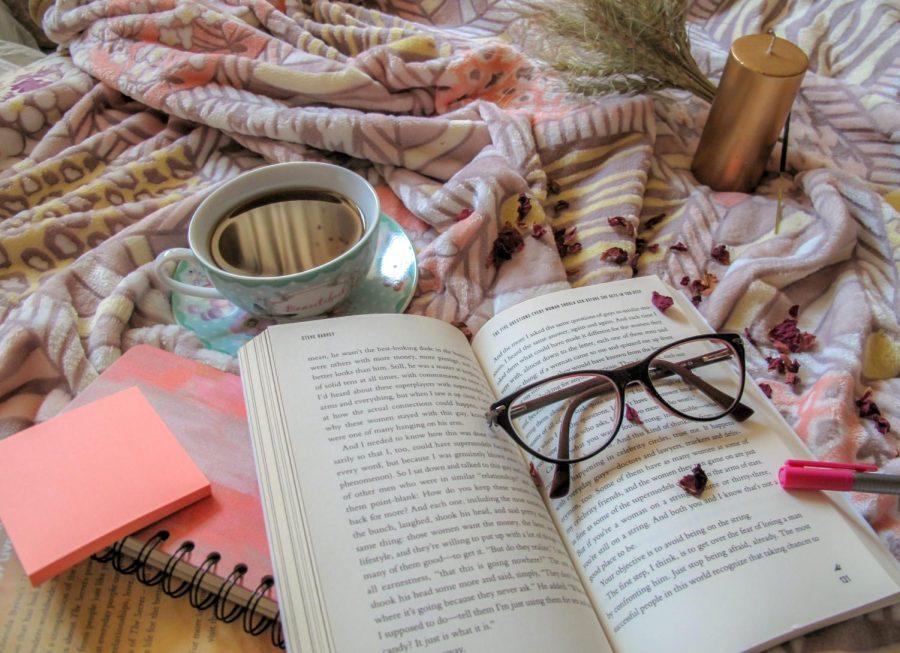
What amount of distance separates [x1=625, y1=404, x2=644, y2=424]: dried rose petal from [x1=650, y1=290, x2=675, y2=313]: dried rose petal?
12cm

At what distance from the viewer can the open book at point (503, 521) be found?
373 millimetres

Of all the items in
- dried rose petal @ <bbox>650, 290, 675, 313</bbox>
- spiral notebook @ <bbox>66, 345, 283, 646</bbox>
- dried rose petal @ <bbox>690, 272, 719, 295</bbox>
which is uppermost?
dried rose petal @ <bbox>650, 290, 675, 313</bbox>

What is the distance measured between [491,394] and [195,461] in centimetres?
23

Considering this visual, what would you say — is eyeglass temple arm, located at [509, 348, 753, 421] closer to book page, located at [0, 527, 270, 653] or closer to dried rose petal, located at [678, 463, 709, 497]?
dried rose petal, located at [678, 463, 709, 497]

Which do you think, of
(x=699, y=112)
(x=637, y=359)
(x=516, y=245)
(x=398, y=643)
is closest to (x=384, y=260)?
(x=516, y=245)

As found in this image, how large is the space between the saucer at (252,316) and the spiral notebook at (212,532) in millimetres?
78

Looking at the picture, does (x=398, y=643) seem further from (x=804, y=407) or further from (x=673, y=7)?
(x=673, y=7)

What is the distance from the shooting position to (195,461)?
0.45 m

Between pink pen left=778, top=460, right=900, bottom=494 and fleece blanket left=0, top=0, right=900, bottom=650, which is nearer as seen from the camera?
pink pen left=778, top=460, right=900, bottom=494

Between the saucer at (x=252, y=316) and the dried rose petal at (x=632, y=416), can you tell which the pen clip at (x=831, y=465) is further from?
the saucer at (x=252, y=316)

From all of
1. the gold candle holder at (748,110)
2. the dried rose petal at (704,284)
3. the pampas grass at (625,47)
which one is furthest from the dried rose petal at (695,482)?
the pampas grass at (625,47)

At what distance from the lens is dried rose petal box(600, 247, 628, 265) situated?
63 cm

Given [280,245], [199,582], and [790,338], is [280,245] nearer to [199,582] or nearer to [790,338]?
[199,582]

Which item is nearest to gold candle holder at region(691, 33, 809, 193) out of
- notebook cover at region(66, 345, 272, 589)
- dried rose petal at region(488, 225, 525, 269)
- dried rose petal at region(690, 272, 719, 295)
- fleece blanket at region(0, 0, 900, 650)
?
fleece blanket at region(0, 0, 900, 650)
